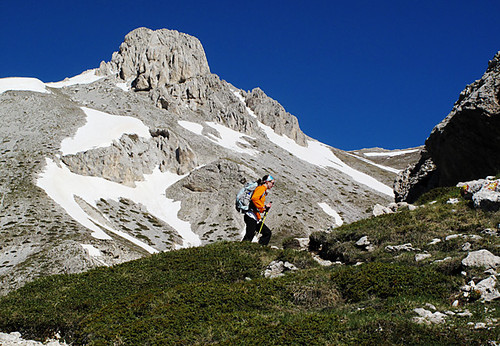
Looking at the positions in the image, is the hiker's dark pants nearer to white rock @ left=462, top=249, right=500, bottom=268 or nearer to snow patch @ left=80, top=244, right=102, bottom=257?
white rock @ left=462, top=249, right=500, bottom=268

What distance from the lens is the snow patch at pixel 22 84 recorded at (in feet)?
366

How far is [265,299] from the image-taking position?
37.7 feet

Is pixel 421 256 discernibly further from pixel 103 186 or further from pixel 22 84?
pixel 22 84

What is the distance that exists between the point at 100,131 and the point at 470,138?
86.8 meters

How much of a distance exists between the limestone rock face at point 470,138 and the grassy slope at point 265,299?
787 cm

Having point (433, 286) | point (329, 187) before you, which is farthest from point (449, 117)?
point (329, 187)

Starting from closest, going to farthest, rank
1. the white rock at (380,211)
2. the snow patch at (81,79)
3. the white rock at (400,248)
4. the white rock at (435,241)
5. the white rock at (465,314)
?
the white rock at (465,314) < the white rock at (435,241) < the white rock at (400,248) < the white rock at (380,211) < the snow patch at (81,79)

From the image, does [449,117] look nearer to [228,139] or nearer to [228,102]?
[228,139]

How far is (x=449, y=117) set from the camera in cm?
2617

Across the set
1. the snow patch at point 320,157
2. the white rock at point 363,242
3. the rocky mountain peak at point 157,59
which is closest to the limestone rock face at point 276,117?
the snow patch at point 320,157

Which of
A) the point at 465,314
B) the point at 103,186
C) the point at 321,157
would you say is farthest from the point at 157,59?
the point at 465,314

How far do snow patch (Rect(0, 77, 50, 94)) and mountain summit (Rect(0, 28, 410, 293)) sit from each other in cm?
51

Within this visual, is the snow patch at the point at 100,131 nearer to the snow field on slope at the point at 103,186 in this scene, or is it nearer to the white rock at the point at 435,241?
the snow field on slope at the point at 103,186

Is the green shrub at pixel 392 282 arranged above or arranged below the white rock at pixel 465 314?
above
